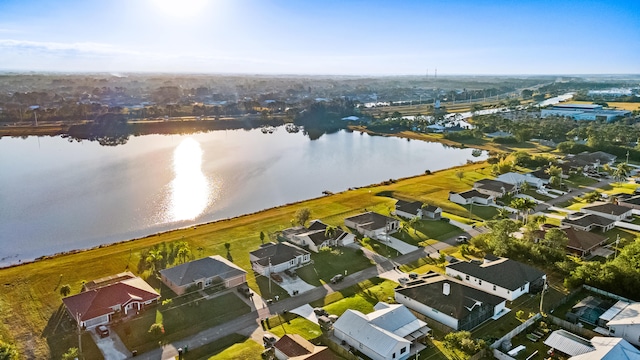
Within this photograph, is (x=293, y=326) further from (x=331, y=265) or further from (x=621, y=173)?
(x=621, y=173)

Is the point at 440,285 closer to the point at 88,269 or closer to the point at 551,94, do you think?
the point at 88,269

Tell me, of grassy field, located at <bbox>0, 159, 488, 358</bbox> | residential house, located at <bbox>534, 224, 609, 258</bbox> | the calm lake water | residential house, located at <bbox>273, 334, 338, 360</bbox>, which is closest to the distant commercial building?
the calm lake water

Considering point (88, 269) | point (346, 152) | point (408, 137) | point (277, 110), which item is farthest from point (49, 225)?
point (277, 110)

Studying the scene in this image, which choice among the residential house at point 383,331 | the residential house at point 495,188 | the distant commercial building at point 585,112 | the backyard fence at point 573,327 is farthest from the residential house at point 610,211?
the distant commercial building at point 585,112

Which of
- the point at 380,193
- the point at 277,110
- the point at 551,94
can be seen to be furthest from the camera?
the point at 551,94

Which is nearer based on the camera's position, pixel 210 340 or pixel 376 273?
pixel 210 340

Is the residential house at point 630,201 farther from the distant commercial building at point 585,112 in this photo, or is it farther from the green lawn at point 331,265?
the distant commercial building at point 585,112

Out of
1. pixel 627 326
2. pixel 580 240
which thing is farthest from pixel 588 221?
pixel 627 326
